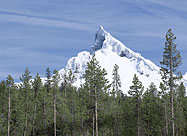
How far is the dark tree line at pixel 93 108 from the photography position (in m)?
41.2

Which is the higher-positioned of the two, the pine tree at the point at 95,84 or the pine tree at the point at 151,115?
the pine tree at the point at 95,84

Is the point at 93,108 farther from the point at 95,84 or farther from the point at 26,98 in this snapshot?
the point at 26,98

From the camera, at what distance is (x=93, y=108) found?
140ft

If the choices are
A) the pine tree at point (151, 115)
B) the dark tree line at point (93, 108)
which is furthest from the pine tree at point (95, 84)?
the pine tree at point (151, 115)

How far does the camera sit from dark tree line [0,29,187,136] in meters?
41.2

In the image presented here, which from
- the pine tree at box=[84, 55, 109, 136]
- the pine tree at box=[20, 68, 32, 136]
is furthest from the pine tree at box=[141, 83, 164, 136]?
the pine tree at box=[20, 68, 32, 136]

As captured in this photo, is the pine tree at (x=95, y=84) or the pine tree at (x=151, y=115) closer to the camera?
the pine tree at (x=95, y=84)

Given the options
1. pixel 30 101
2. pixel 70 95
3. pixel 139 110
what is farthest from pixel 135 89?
pixel 30 101

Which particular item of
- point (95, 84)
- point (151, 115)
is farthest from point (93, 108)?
point (151, 115)

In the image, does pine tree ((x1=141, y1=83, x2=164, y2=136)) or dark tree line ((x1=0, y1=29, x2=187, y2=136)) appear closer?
dark tree line ((x1=0, y1=29, x2=187, y2=136))

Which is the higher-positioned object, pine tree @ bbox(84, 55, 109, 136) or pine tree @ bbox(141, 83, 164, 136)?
pine tree @ bbox(84, 55, 109, 136)

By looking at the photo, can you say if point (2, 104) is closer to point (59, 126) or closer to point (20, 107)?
point (20, 107)

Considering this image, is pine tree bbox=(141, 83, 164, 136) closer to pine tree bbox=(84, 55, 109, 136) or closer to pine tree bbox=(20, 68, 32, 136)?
pine tree bbox=(84, 55, 109, 136)

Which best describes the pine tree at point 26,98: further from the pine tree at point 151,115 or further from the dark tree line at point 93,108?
the pine tree at point 151,115
